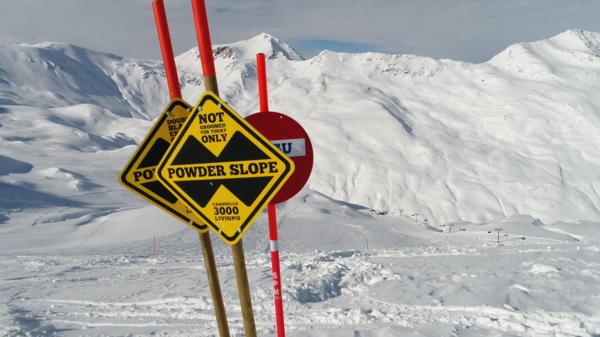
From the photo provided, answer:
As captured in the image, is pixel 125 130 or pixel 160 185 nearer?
pixel 160 185

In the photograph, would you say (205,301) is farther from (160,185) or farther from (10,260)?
(10,260)

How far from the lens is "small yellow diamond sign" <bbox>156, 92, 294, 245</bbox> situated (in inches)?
111

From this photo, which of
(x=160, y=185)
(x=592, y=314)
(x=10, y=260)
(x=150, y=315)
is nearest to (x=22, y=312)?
(x=150, y=315)

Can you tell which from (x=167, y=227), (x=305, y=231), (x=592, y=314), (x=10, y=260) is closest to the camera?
(x=592, y=314)

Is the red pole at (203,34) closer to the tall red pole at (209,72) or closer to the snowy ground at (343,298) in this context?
the tall red pole at (209,72)

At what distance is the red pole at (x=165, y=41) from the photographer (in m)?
3.18

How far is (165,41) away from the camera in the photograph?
10.5 ft

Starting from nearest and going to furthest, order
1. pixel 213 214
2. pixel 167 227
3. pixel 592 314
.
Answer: pixel 213 214 → pixel 592 314 → pixel 167 227

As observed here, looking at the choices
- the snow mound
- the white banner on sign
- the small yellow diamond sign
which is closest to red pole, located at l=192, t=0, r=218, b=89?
the small yellow diamond sign

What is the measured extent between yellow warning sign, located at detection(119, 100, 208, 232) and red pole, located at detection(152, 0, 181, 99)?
0.56ft

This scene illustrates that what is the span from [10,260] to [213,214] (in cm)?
1794

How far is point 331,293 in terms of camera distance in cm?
973

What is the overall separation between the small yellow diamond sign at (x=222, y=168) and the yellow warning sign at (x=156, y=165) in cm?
22

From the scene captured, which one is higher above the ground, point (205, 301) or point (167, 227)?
point (205, 301)
